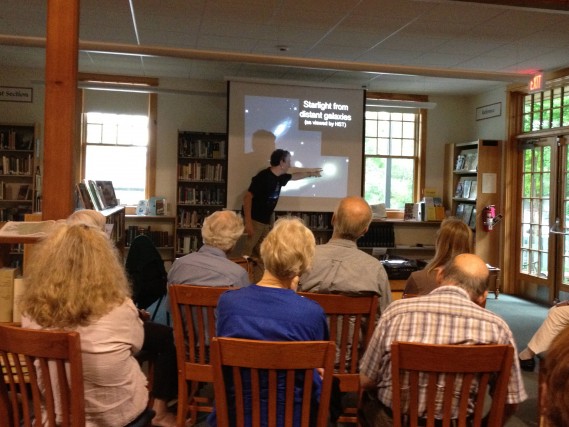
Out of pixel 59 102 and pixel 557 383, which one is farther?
pixel 59 102

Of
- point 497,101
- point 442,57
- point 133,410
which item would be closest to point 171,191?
point 442,57

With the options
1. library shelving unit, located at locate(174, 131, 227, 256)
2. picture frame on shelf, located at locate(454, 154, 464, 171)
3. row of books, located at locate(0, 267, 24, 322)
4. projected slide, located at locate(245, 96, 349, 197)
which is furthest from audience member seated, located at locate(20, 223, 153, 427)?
picture frame on shelf, located at locate(454, 154, 464, 171)

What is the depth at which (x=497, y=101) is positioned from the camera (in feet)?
28.6

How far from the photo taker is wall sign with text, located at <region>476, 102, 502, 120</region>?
8.68 meters

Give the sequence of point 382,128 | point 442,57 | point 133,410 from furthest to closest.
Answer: point 382,128
point 442,57
point 133,410

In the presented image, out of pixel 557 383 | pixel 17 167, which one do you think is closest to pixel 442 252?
pixel 557 383

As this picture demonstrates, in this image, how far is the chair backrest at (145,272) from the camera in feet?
15.5

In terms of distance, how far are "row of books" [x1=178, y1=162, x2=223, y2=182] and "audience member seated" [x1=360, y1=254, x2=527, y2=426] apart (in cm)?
644

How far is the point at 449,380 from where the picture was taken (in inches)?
74.6

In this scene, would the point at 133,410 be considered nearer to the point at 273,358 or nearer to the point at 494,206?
the point at 273,358

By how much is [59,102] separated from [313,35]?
3538 mm

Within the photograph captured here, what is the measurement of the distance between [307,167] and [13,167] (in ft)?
13.1

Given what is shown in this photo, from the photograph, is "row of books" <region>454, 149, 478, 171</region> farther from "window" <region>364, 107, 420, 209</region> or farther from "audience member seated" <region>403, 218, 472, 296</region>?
"audience member seated" <region>403, 218, 472, 296</region>

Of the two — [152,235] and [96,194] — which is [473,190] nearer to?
[152,235]
